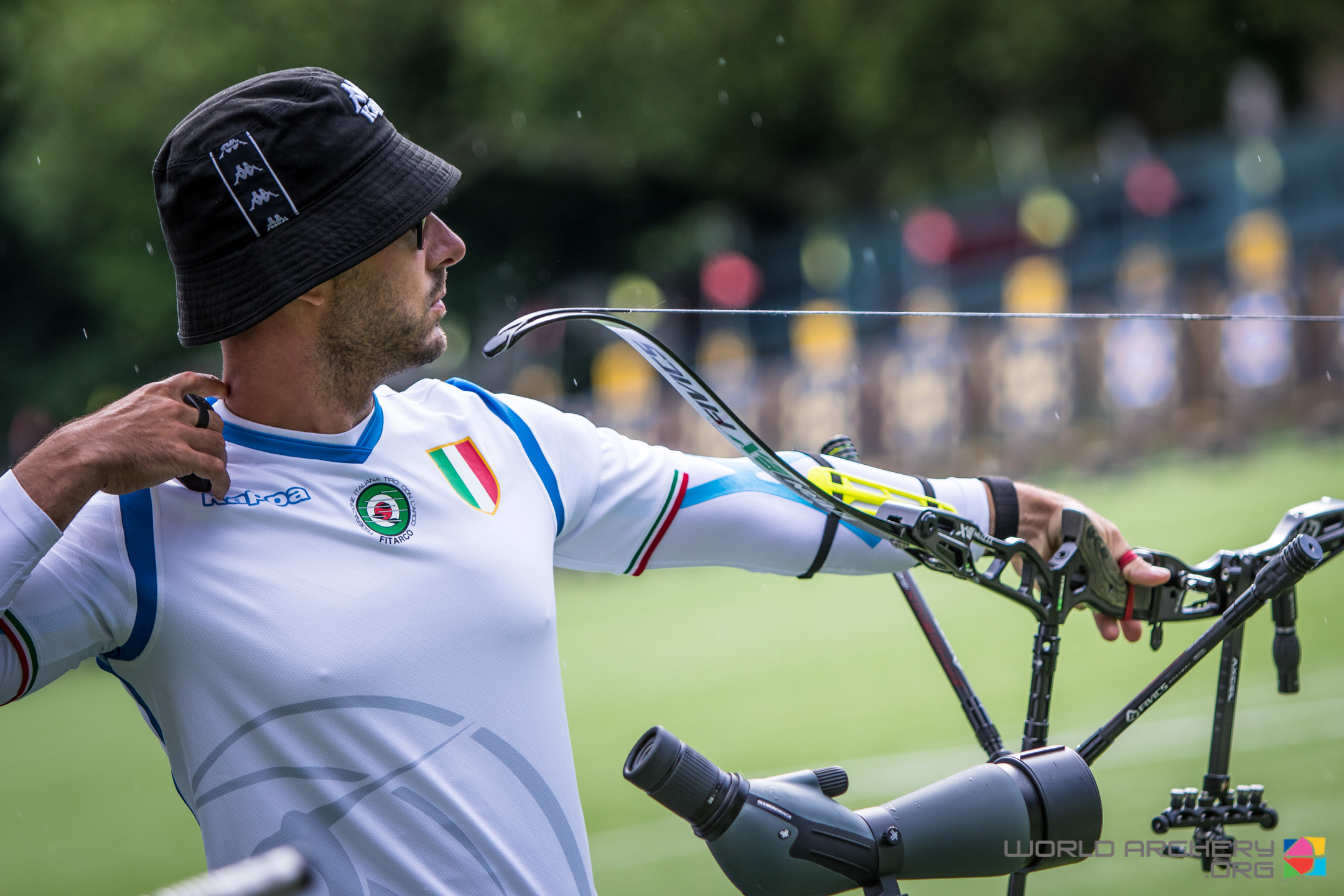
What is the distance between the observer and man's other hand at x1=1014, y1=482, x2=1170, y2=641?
1.72m

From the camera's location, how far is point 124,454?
54.9 inches

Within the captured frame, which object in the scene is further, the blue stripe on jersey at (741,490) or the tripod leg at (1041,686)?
the blue stripe on jersey at (741,490)

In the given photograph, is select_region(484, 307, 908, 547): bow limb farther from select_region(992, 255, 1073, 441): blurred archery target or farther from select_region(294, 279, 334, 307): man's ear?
select_region(992, 255, 1073, 441): blurred archery target

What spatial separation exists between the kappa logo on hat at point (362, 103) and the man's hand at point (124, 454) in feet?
1.22

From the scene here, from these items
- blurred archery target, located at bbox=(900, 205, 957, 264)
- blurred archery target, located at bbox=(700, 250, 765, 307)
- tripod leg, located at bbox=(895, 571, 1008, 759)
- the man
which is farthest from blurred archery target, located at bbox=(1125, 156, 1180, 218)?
the man

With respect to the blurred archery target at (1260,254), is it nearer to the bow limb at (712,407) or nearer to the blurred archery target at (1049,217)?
the blurred archery target at (1049,217)

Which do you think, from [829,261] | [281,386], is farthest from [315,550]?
[829,261]

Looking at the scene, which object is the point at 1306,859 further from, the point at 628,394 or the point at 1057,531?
the point at 628,394

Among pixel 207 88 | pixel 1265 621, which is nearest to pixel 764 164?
Answer: pixel 207 88

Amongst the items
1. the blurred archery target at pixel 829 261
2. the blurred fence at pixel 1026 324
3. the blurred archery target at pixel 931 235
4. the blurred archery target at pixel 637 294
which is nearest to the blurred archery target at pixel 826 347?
the blurred fence at pixel 1026 324

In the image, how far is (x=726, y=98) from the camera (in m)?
19.8

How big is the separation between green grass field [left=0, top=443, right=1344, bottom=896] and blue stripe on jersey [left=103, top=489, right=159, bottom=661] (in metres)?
3.19

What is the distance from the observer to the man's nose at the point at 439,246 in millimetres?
1656

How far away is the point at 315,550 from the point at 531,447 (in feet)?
1.04
